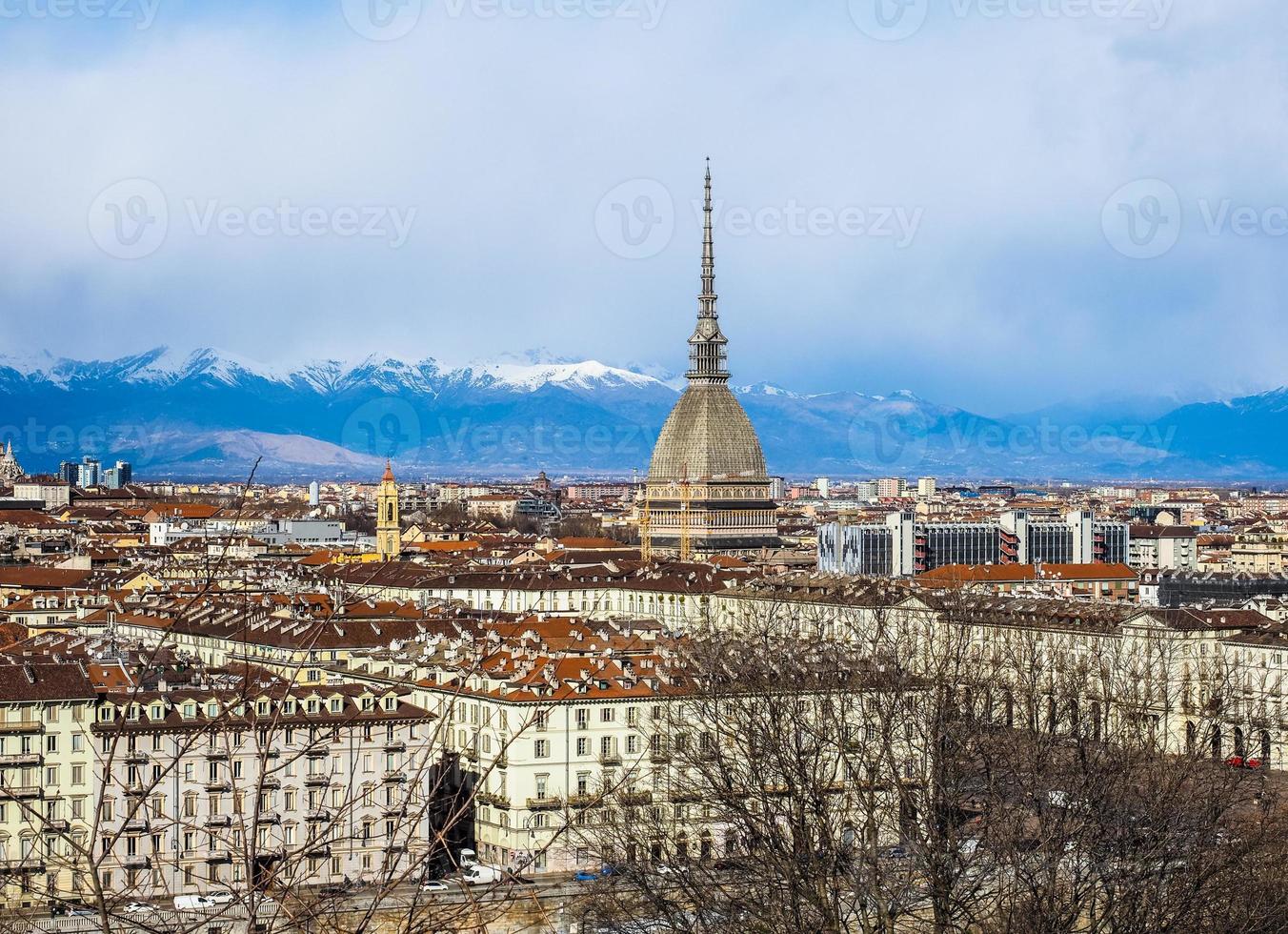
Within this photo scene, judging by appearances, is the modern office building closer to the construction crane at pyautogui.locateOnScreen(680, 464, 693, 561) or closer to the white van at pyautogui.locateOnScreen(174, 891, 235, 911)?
the construction crane at pyautogui.locateOnScreen(680, 464, 693, 561)

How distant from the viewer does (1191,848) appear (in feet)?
80.7

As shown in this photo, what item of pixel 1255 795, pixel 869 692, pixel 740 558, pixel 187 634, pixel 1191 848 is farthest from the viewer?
pixel 740 558

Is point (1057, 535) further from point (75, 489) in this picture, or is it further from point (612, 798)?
point (75, 489)

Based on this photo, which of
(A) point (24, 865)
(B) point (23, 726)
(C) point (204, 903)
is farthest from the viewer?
(B) point (23, 726)

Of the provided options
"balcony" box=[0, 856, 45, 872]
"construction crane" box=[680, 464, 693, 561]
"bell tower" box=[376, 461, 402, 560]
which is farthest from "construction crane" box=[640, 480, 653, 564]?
"balcony" box=[0, 856, 45, 872]

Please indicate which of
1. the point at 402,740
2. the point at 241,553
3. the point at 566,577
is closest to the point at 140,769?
the point at 402,740

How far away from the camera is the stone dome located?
116 meters

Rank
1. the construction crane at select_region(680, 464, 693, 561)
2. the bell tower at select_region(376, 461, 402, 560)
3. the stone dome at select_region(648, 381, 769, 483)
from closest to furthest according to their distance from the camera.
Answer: the bell tower at select_region(376, 461, 402, 560) < the construction crane at select_region(680, 464, 693, 561) < the stone dome at select_region(648, 381, 769, 483)

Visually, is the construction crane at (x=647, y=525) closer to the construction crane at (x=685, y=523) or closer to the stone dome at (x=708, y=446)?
the construction crane at (x=685, y=523)

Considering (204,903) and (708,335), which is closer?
(204,903)

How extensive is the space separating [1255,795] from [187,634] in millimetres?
30853

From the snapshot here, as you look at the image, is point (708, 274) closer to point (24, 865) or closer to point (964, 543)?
point (964, 543)

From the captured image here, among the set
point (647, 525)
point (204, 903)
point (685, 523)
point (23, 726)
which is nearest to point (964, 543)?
point (685, 523)

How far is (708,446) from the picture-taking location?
116938 mm
